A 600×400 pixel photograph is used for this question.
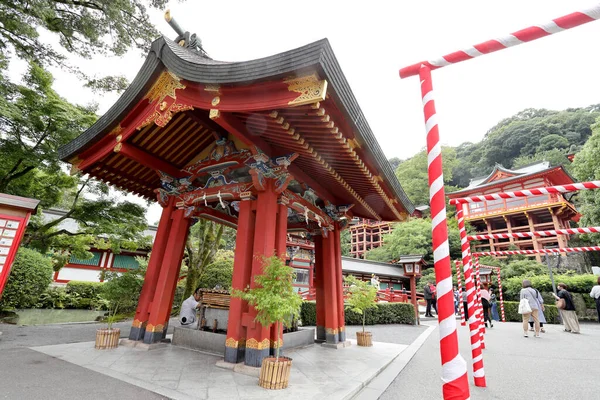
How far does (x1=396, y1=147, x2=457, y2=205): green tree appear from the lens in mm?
39719

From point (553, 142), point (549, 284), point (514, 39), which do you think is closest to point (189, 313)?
point (514, 39)

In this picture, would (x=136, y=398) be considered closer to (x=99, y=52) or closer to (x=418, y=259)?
(x=99, y=52)

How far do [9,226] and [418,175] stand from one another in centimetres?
4279

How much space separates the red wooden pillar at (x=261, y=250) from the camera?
15.3 ft

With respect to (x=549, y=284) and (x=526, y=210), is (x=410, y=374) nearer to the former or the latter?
(x=549, y=284)

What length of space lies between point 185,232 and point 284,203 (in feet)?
8.47

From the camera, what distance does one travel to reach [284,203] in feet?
18.8

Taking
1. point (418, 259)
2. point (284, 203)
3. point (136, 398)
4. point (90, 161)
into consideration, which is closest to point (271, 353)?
point (136, 398)

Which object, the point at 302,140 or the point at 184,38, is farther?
the point at 184,38

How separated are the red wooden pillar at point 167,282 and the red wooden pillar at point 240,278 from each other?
1.83m

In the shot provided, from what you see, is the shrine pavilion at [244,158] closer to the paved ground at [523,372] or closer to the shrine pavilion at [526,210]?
the paved ground at [523,372]

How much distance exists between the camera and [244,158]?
584cm

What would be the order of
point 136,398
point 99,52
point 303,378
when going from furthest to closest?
point 99,52 → point 303,378 → point 136,398

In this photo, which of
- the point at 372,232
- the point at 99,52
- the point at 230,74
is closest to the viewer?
the point at 230,74
